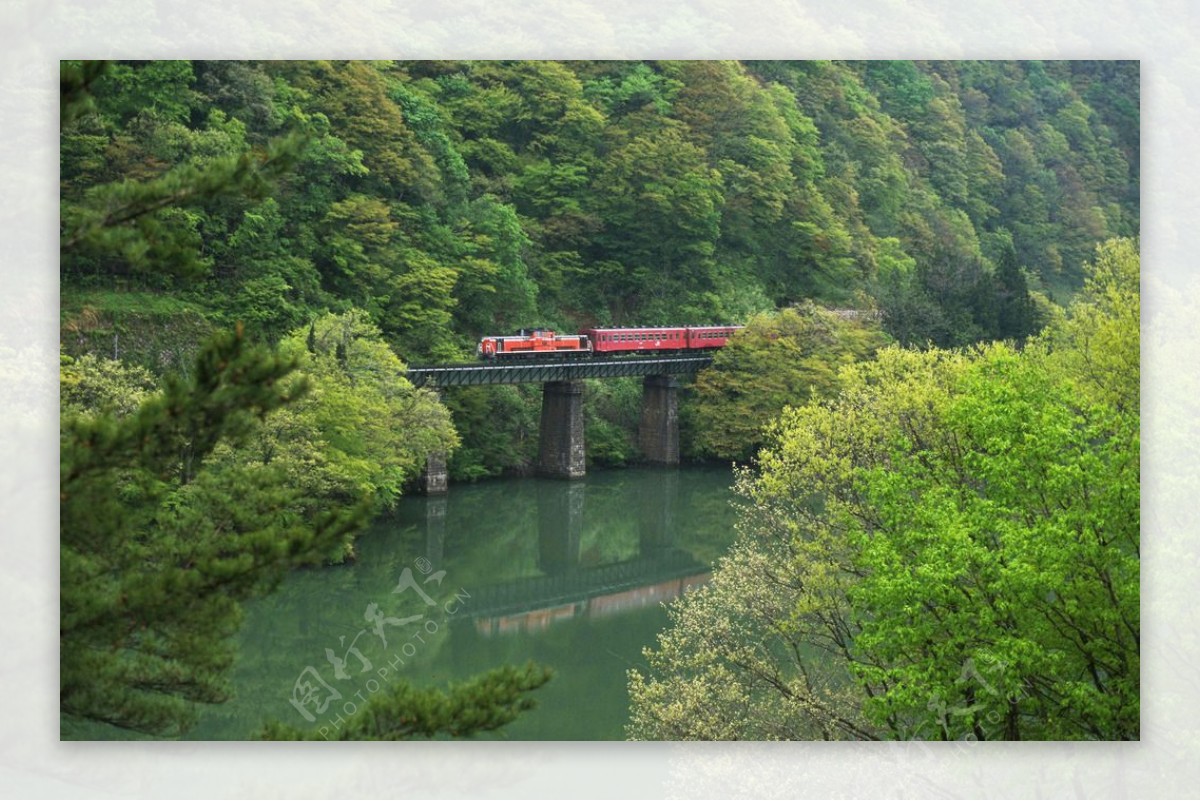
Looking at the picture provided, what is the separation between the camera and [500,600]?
13.9 meters

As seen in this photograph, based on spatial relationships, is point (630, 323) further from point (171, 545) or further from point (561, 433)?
point (171, 545)

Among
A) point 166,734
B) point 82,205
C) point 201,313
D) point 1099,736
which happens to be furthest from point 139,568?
point 201,313

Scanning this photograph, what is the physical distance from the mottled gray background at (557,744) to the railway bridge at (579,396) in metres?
6.82

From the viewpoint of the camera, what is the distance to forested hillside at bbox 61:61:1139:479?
13586mm

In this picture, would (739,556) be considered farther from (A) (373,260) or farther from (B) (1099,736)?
(A) (373,260)

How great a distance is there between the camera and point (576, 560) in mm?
15609

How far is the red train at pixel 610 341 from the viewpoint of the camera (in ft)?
57.6

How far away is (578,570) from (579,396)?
4.05m

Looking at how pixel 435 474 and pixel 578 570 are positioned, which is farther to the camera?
pixel 435 474

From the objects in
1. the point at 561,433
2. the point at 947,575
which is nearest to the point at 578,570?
the point at 561,433

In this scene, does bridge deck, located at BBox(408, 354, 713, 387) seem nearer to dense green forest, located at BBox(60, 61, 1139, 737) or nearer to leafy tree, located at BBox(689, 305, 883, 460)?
dense green forest, located at BBox(60, 61, 1139, 737)

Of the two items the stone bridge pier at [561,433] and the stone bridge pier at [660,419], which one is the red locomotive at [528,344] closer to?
the stone bridge pier at [561,433]

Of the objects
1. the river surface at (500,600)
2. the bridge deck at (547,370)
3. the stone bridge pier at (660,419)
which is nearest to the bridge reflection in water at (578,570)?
the river surface at (500,600)

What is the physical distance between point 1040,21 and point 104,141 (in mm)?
6188
